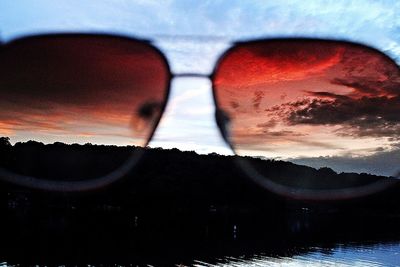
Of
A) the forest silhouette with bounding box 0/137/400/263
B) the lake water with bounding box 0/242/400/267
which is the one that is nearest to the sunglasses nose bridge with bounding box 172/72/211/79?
the forest silhouette with bounding box 0/137/400/263

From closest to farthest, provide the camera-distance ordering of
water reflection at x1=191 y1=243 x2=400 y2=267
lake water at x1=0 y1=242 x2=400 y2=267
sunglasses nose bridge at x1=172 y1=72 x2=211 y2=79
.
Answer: sunglasses nose bridge at x1=172 y1=72 x2=211 y2=79 < lake water at x1=0 y1=242 x2=400 y2=267 < water reflection at x1=191 y1=243 x2=400 y2=267

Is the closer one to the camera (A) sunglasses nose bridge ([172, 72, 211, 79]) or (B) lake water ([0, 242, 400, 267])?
(A) sunglasses nose bridge ([172, 72, 211, 79])

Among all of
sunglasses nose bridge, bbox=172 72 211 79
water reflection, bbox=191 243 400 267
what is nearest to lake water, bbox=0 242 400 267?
water reflection, bbox=191 243 400 267

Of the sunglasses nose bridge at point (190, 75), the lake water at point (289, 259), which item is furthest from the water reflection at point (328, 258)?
the sunglasses nose bridge at point (190, 75)

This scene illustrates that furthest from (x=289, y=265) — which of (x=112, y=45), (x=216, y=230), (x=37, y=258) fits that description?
(x=112, y=45)

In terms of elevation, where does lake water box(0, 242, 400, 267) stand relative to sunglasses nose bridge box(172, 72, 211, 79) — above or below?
below

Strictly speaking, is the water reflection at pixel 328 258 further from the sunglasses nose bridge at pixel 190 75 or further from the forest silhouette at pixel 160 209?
the sunglasses nose bridge at pixel 190 75

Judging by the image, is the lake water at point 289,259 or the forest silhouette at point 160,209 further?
the forest silhouette at point 160,209

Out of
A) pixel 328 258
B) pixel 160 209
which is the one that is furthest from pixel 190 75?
pixel 160 209

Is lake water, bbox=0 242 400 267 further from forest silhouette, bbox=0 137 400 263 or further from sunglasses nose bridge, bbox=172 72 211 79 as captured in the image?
sunglasses nose bridge, bbox=172 72 211 79

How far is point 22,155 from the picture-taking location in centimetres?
1892

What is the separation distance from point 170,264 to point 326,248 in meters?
7.27

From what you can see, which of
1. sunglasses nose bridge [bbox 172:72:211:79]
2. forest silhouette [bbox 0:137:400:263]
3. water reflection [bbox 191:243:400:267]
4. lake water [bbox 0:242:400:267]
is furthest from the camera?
forest silhouette [bbox 0:137:400:263]

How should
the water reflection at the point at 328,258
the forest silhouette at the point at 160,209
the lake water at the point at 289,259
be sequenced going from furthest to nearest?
the forest silhouette at the point at 160,209 → the water reflection at the point at 328,258 → the lake water at the point at 289,259
